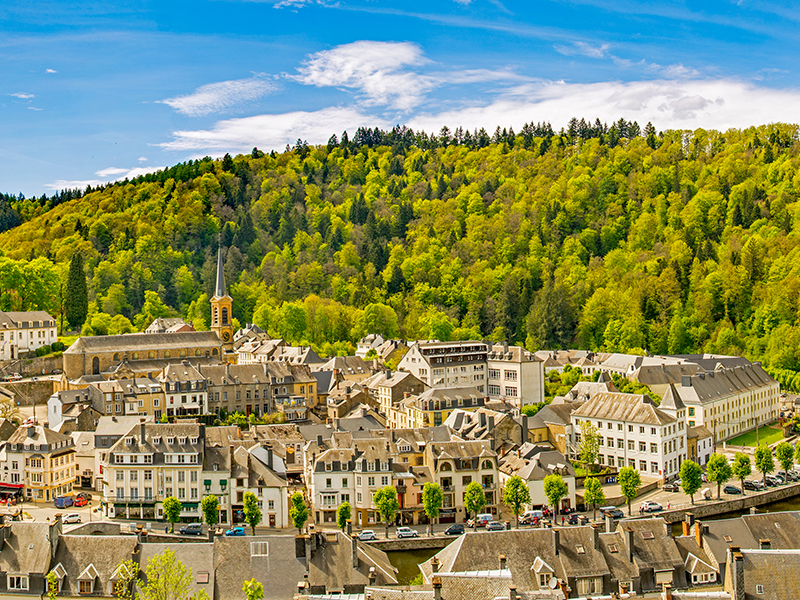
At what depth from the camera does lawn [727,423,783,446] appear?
73.8 meters

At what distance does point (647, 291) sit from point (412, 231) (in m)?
57.1

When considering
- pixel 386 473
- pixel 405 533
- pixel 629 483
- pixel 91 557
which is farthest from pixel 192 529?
pixel 629 483

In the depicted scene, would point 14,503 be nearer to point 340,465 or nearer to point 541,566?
point 340,465

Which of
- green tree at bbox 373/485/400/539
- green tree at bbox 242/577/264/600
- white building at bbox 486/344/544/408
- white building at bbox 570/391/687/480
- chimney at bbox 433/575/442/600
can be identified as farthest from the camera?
white building at bbox 486/344/544/408

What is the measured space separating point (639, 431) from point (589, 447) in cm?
379

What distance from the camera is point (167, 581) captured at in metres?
30.9

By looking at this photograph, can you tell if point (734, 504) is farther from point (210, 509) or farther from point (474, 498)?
point (210, 509)

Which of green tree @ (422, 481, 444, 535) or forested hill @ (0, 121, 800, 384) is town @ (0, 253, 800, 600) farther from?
forested hill @ (0, 121, 800, 384)

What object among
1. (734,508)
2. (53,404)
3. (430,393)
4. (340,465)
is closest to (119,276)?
(53,404)

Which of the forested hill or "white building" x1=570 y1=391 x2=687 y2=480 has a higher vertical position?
the forested hill

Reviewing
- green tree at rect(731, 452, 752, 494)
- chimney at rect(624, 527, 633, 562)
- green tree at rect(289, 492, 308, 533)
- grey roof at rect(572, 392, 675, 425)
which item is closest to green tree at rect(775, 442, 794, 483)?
green tree at rect(731, 452, 752, 494)

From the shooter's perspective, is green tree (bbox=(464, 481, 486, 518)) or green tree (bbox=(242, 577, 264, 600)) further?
green tree (bbox=(464, 481, 486, 518))

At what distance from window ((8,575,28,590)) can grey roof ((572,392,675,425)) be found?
4255 cm

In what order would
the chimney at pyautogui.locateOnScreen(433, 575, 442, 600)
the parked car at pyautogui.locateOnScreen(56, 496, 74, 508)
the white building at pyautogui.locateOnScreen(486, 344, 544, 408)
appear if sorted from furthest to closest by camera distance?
the white building at pyautogui.locateOnScreen(486, 344, 544, 408), the parked car at pyautogui.locateOnScreen(56, 496, 74, 508), the chimney at pyautogui.locateOnScreen(433, 575, 442, 600)
